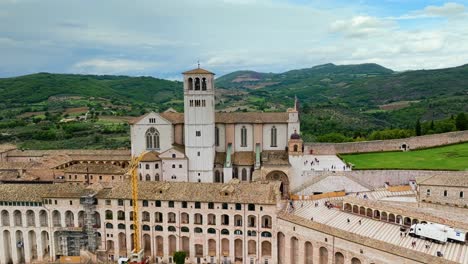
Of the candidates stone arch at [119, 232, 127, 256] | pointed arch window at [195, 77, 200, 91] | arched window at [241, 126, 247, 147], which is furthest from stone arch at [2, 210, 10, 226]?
arched window at [241, 126, 247, 147]

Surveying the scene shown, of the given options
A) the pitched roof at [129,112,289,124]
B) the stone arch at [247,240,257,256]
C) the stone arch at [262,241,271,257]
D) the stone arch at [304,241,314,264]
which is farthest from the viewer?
the pitched roof at [129,112,289,124]

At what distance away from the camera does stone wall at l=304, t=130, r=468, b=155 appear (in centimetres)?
6888

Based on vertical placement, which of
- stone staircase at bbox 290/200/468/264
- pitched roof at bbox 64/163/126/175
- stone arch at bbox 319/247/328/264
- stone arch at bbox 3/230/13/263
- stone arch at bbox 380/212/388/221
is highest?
pitched roof at bbox 64/163/126/175

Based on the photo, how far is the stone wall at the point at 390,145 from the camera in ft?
226

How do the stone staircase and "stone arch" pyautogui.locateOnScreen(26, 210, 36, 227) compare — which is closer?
the stone staircase

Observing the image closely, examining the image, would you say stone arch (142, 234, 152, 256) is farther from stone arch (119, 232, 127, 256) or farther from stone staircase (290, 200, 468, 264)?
stone staircase (290, 200, 468, 264)

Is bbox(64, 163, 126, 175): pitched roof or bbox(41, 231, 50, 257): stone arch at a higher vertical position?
bbox(64, 163, 126, 175): pitched roof

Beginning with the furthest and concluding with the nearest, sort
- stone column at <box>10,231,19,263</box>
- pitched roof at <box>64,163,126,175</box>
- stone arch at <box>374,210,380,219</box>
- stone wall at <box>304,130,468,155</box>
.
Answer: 1. stone wall at <box>304,130,468,155</box>
2. pitched roof at <box>64,163,126,175</box>
3. stone column at <box>10,231,19,263</box>
4. stone arch at <box>374,210,380,219</box>

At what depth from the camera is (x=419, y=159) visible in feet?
197

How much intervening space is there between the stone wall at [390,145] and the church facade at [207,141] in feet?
34.8

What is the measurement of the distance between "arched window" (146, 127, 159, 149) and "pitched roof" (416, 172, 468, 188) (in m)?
36.3

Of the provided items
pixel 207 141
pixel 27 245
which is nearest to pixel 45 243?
pixel 27 245

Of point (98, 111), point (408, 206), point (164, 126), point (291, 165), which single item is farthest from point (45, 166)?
point (98, 111)

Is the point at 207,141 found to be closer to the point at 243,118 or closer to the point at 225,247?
the point at 243,118
